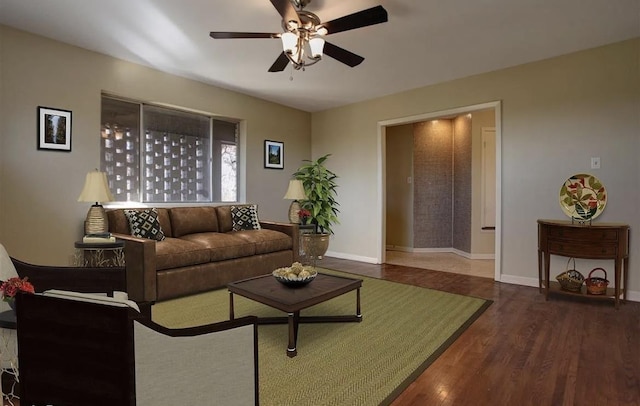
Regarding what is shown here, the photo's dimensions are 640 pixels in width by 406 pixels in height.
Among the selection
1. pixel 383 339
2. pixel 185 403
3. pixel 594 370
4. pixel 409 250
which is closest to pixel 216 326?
pixel 185 403

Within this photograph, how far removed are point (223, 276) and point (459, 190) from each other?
4591 millimetres

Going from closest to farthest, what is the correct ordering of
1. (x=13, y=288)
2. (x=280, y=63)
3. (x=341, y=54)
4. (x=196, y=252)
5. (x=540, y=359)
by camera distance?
(x=13, y=288) < (x=540, y=359) < (x=341, y=54) < (x=280, y=63) < (x=196, y=252)

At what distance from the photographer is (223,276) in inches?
148

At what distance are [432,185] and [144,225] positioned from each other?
4.97m

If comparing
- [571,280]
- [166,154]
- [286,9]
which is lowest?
[571,280]

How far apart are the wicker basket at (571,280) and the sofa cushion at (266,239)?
305cm

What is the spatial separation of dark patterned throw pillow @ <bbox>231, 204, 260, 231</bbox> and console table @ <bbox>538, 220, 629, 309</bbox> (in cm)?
343

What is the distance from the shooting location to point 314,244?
17.5 ft

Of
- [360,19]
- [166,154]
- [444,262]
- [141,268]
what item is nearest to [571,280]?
[444,262]

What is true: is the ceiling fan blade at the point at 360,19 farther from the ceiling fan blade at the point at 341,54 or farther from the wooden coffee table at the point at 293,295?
the wooden coffee table at the point at 293,295

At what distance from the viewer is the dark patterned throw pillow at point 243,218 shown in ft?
15.2

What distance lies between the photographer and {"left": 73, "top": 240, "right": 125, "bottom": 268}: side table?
3.15 m

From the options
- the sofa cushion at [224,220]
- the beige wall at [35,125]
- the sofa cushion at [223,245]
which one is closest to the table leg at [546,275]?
the sofa cushion at [223,245]

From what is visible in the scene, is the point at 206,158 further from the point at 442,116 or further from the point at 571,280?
the point at 571,280
